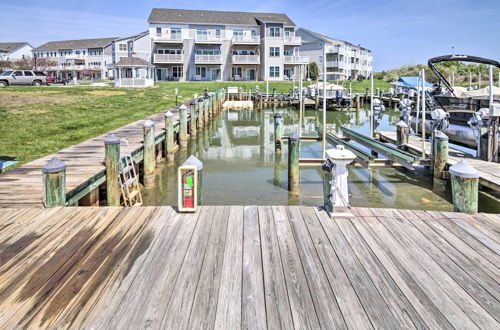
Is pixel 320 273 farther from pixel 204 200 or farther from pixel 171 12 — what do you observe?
pixel 171 12

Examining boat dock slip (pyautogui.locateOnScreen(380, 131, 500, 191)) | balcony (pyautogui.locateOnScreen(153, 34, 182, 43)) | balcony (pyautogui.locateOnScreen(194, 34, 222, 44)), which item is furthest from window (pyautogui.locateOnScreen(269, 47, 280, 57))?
boat dock slip (pyautogui.locateOnScreen(380, 131, 500, 191))

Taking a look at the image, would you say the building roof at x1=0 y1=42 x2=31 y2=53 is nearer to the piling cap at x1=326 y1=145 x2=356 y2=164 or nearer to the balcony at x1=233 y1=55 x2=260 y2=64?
the balcony at x1=233 y1=55 x2=260 y2=64

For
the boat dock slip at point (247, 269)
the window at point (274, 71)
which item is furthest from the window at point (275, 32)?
the boat dock slip at point (247, 269)

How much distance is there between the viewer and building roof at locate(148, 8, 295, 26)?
5025cm

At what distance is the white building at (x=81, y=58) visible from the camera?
70062 millimetres

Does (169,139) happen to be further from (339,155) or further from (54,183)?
(339,155)

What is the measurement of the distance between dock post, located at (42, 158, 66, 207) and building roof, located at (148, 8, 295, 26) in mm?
48358

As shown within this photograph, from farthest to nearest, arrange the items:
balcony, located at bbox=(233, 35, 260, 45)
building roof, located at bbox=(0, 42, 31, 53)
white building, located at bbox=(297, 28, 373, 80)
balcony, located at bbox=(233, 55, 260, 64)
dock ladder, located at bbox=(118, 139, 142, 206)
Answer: building roof, located at bbox=(0, 42, 31, 53) → white building, located at bbox=(297, 28, 373, 80) → balcony, located at bbox=(233, 35, 260, 45) → balcony, located at bbox=(233, 55, 260, 64) → dock ladder, located at bbox=(118, 139, 142, 206)

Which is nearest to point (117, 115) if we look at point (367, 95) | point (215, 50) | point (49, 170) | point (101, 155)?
point (101, 155)

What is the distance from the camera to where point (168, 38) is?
4922 cm

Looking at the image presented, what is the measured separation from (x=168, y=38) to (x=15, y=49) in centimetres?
5364

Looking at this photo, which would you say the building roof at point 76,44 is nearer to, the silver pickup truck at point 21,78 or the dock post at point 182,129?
the silver pickup truck at point 21,78

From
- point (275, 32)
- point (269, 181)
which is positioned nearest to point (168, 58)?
point (275, 32)

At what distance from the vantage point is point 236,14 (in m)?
54.1
